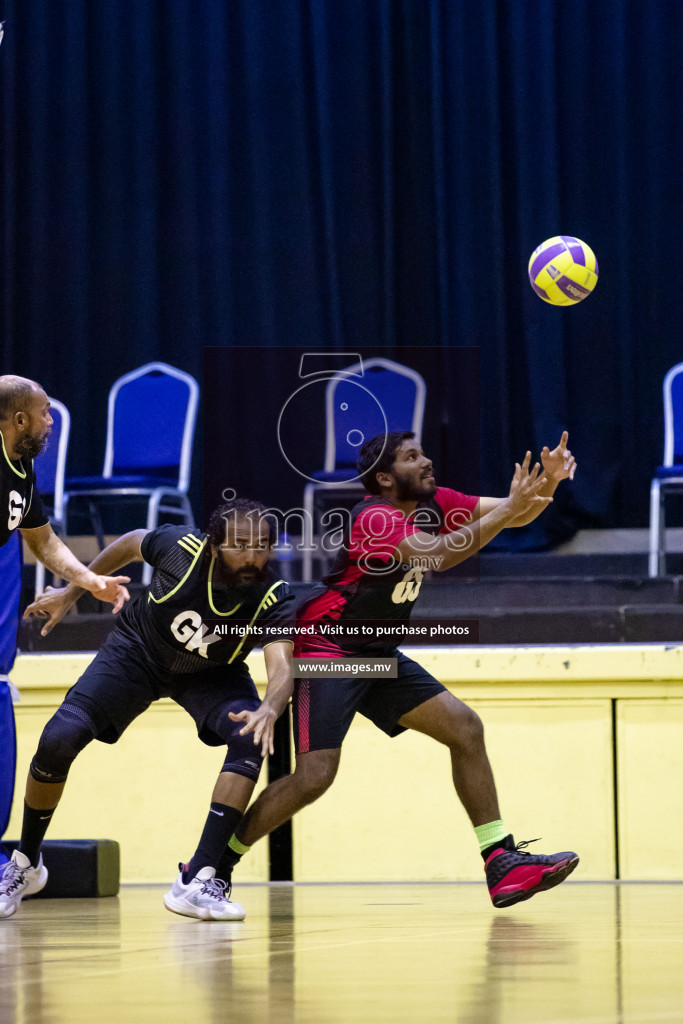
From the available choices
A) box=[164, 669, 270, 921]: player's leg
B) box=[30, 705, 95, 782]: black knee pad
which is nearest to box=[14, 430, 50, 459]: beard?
box=[30, 705, 95, 782]: black knee pad

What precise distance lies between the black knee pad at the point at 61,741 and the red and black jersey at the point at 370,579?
0.68 metres

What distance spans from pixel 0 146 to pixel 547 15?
10.7 feet

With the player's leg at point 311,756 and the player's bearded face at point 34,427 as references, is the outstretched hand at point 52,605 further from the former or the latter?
the player's leg at point 311,756

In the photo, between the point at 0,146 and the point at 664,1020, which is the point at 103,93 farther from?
the point at 664,1020

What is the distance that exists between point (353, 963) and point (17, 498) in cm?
191

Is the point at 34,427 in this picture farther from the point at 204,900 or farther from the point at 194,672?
the point at 204,900

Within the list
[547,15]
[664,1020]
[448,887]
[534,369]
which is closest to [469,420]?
[534,369]

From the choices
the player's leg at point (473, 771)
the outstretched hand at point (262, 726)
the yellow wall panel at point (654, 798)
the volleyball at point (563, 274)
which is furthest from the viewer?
the volleyball at point (563, 274)

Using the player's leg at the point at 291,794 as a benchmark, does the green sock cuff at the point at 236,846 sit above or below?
below

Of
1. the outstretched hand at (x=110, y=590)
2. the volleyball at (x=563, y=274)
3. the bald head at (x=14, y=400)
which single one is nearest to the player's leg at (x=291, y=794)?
the outstretched hand at (x=110, y=590)

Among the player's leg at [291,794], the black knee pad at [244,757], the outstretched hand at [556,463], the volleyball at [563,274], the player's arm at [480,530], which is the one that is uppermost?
the volleyball at [563,274]

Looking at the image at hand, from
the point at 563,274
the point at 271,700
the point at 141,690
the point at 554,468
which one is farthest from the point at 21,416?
the point at 563,274

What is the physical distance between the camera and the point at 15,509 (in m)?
4.02

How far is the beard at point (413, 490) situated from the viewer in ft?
13.3
